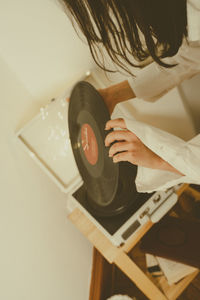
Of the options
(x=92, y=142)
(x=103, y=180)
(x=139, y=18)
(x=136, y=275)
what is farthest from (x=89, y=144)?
(x=136, y=275)

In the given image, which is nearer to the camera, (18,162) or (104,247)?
(104,247)

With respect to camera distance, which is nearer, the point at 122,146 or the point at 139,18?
the point at 139,18

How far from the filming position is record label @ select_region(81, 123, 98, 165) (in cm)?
74

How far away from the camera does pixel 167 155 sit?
20.5 inches

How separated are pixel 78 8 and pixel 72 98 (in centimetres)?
31

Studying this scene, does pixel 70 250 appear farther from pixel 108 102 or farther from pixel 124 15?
pixel 124 15

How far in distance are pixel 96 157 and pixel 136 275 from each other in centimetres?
53

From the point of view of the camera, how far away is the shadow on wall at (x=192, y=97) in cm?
81

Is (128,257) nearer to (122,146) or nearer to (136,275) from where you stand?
(136,275)

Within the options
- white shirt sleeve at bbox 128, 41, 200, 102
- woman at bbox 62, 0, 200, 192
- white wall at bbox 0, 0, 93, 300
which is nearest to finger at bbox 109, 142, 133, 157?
woman at bbox 62, 0, 200, 192

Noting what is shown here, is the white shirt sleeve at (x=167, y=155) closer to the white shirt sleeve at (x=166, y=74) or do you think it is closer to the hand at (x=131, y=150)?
the hand at (x=131, y=150)

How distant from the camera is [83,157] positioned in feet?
2.59

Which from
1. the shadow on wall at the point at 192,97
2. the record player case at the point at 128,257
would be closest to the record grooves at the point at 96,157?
the record player case at the point at 128,257

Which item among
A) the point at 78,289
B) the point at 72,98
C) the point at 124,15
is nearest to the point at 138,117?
the point at 72,98
